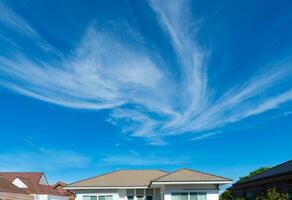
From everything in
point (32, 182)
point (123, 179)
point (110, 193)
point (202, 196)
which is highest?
point (32, 182)

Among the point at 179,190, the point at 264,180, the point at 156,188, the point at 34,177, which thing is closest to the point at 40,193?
the point at 34,177

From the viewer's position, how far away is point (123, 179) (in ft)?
119

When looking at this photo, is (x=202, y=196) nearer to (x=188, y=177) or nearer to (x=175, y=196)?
(x=188, y=177)

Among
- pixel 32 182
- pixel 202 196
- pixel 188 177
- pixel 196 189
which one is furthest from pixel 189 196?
pixel 32 182

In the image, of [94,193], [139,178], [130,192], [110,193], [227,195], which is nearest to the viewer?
[94,193]

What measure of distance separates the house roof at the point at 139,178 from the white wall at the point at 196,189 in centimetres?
74

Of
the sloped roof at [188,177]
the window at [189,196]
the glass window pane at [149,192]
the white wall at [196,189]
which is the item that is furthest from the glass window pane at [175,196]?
the glass window pane at [149,192]

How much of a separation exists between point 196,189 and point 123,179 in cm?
789

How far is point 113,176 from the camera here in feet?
123

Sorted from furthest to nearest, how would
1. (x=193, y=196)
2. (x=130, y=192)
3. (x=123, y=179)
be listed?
(x=123, y=179), (x=130, y=192), (x=193, y=196)

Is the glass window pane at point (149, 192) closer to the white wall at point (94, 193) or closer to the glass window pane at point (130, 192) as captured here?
the glass window pane at point (130, 192)

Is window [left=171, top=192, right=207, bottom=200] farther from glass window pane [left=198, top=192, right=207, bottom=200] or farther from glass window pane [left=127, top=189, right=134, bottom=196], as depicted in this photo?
glass window pane [left=127, top=189, right=134, bottom=196]

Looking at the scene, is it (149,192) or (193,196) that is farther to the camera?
(149,192)

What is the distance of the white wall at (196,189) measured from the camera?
1214 inches
